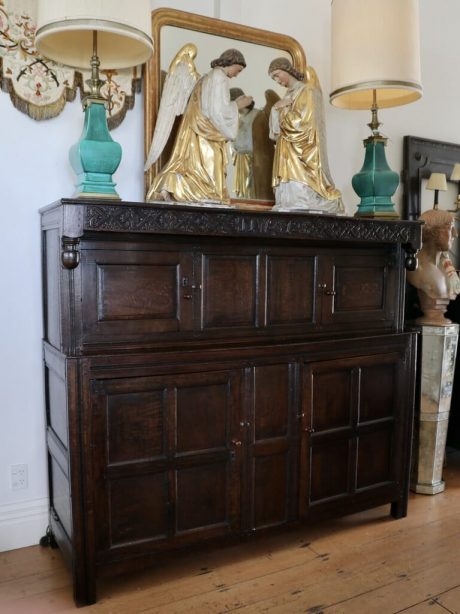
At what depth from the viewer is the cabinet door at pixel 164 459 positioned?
1.97 meters

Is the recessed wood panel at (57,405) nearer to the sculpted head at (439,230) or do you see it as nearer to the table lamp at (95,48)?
the table lamp at (95,48)

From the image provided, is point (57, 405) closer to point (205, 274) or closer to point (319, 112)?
point (205, 274)

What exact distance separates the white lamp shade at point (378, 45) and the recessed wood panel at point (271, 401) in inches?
53.3

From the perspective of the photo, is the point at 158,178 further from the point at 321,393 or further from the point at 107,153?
the point at 321,393

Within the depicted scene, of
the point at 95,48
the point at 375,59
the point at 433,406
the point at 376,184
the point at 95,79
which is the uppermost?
the point at 375,59

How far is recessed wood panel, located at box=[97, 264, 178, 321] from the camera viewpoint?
1.97m

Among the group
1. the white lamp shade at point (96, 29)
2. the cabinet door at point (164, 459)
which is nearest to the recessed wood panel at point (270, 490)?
the cabinet door at point (164, 459)

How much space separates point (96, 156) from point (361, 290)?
129cm

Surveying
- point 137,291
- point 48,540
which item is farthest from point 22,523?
point 137,291

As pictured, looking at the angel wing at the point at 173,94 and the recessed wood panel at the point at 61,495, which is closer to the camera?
the recessed wood panel at the point at 61,495

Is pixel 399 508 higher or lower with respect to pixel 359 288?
lower

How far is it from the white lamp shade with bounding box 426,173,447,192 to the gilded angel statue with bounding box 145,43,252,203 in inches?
56.2

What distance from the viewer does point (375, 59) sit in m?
2.47

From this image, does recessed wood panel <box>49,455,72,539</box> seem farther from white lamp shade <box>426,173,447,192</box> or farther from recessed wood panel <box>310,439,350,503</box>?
white lamp shade <box>426,173,447,192</box>
